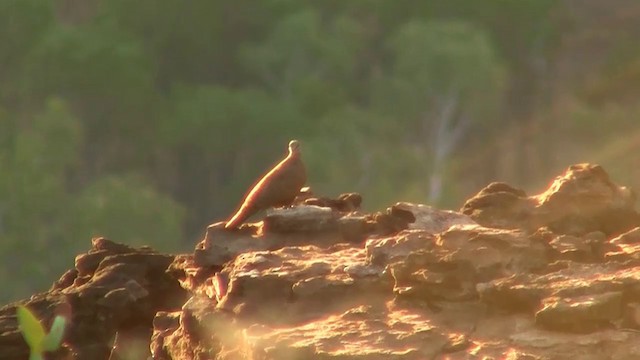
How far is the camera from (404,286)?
585cm

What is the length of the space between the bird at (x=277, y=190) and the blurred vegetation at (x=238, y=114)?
22681mm

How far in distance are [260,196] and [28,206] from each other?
24365 mm

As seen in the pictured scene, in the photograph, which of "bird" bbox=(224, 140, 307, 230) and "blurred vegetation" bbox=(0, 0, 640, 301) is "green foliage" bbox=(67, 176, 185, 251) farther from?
"bird" bbox=(224, 140, 307, 230)

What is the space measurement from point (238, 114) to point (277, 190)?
2940 cm

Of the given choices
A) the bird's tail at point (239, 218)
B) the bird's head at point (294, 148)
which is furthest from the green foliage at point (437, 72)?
the bird's tail at point (239, 218)

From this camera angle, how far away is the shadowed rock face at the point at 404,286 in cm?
533

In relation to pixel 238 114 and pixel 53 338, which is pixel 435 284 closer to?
pixel 53 338

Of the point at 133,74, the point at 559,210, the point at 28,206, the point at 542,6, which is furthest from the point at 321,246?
the point at 542,6

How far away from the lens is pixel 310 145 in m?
34.3

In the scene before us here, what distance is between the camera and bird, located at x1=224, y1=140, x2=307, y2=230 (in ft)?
23.2

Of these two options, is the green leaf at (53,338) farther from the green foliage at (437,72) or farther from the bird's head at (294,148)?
the green foliage at (437,72)

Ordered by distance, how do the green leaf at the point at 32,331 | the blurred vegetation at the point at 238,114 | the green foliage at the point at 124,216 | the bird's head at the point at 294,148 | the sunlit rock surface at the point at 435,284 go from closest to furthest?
the green leaf at the point at 32,331
the sunlit rock surface at the point at 435,284
the bird's head at the point at 294,148
the green foliage at the point at 124,216
the blurred vegetation at the point at 238,114

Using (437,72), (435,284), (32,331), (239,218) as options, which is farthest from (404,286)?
(437,72)

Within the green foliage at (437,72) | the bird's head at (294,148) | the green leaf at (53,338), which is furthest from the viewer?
the green foliage at (437,72)
